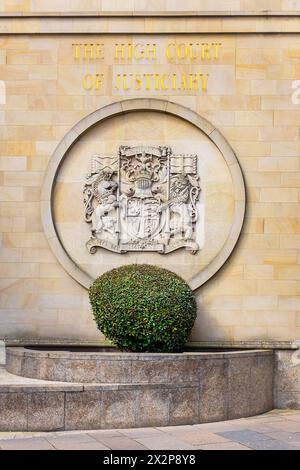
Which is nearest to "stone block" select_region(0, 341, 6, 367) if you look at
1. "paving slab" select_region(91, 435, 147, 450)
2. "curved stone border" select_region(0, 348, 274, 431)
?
"curved stone border" select_region(0, 348, 274, 431)

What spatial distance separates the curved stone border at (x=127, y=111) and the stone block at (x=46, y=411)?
3058mm

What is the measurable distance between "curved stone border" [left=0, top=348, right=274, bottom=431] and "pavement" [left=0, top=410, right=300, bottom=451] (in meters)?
0.18

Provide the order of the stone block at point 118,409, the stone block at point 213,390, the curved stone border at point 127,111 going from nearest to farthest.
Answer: the stone block at point 118,409
the stone block at point 213,390
the curved stone border at point 127,111

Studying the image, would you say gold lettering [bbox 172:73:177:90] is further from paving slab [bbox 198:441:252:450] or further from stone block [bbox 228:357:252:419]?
paving slab [bbox 198:441:252:450]

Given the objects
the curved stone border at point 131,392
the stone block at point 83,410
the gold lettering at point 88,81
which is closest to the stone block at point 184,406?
the curved stone border at point 131,392

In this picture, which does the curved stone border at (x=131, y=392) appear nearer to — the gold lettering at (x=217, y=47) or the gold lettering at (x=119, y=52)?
the gold lettering at (x=217, y=47)

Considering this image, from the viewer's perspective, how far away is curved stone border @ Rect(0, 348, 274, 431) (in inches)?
465

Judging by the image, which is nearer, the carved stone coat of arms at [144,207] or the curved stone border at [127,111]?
the curved stone border at [127,111]

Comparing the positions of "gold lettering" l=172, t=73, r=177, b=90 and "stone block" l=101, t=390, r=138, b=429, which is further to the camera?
"gold lettering" l=172, t=73, r=177, b=90

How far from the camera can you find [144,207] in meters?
14.7

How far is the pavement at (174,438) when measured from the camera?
426 inches

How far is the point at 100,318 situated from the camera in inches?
523
